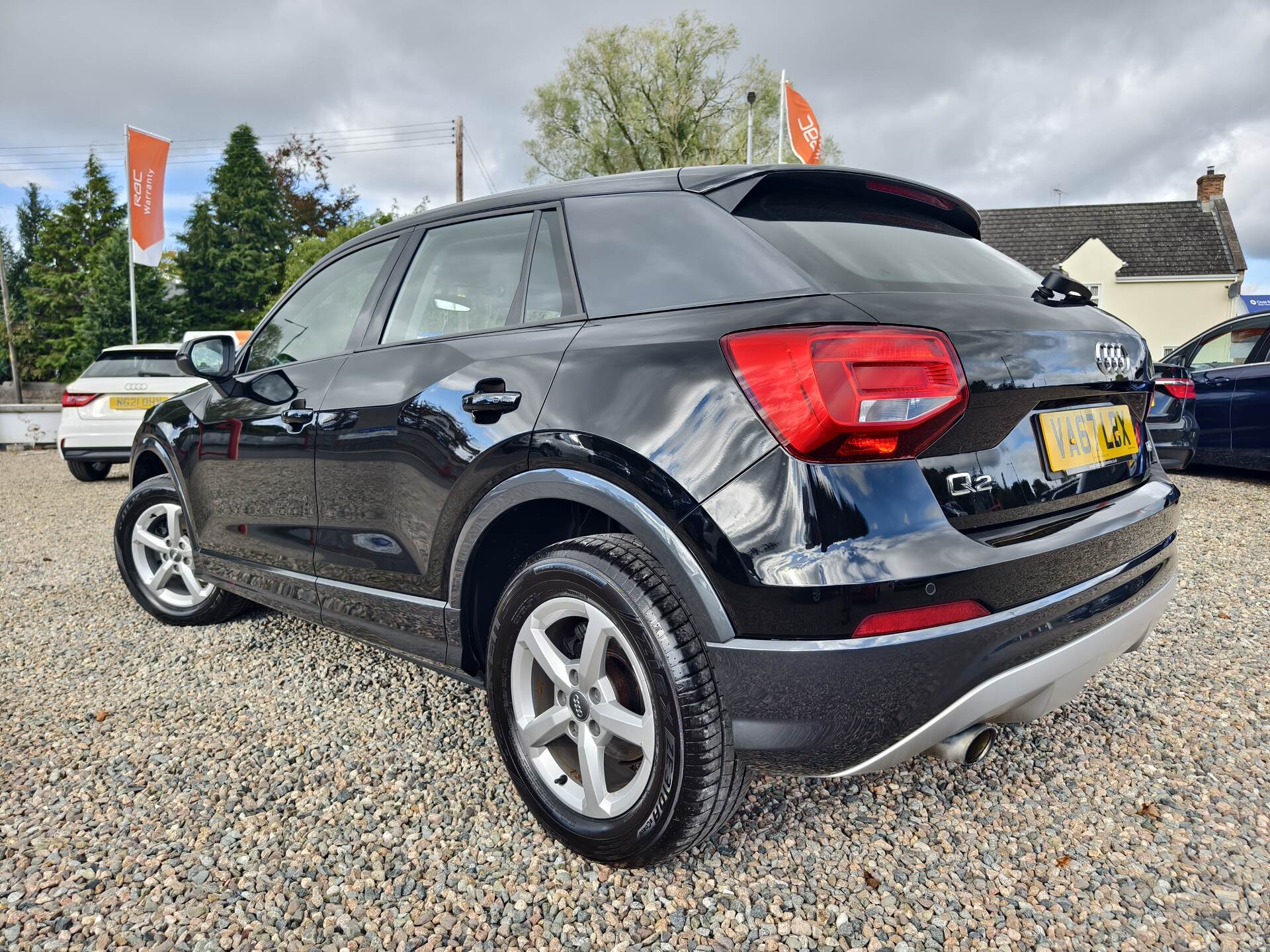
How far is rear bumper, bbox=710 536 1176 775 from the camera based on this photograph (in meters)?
1.61

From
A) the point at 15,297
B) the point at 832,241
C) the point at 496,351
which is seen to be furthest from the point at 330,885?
the point at 15,297

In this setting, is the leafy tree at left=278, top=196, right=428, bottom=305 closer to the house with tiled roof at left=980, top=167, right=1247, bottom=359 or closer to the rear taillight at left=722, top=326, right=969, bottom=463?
the house with tiled roof at left=980, top=167, right=1247, bottom=359

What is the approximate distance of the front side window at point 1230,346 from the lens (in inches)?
296

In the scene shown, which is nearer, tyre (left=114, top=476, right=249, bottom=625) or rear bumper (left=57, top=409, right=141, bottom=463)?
tyre (left=114, top=476, right=249, bottom=625)

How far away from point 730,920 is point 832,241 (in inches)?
61.6

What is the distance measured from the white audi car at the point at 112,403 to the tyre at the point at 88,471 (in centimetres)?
51

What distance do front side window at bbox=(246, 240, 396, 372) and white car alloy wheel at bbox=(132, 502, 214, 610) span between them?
1.03 meters

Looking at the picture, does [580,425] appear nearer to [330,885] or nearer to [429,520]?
[429,520]

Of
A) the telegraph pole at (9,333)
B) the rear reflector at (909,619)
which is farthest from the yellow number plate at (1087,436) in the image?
the telegraph pole at (9,333)

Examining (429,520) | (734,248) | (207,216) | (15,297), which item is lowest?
(429,520)

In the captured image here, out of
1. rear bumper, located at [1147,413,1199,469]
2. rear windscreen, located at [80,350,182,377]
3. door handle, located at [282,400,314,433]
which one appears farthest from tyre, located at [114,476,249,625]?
rear bumper, located at [1147,413,1199,469]

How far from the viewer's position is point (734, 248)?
196 centimetres

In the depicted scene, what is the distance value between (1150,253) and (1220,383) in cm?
3217

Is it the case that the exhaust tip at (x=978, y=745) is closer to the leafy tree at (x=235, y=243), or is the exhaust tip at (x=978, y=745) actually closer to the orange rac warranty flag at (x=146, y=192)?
the orange rac warranty flag at (x=146, y=192)
